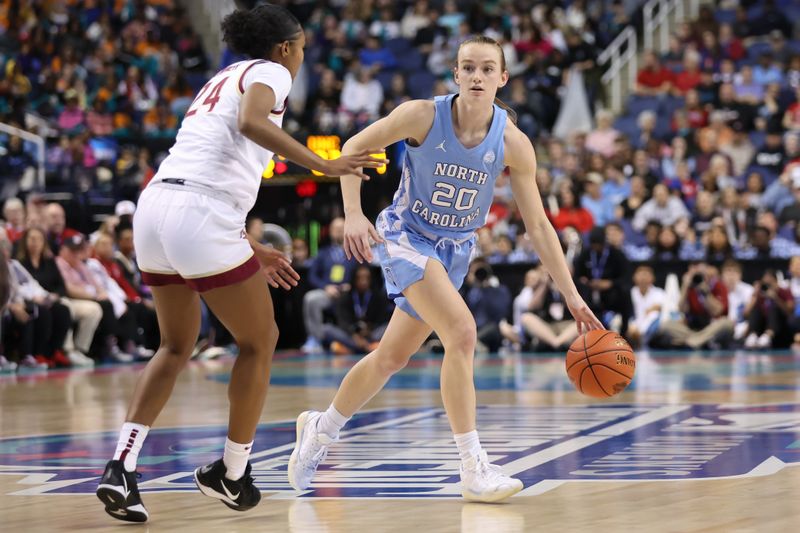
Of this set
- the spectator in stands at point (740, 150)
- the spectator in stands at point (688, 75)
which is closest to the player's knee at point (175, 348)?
the spectator in stands at point (740, 150)

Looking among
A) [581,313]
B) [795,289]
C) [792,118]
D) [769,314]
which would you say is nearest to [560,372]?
[769,314]

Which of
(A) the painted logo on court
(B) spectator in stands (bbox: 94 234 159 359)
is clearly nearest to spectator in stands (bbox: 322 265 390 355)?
(B) spectator in stands (bbox: 94 234 159 359)

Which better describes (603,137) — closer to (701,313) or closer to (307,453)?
(701,313)

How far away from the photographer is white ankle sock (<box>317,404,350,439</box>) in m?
5.48

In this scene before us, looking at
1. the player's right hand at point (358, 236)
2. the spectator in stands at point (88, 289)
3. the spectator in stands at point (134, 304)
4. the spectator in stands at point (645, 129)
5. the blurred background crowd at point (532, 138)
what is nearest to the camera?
the player's right hand at point (358, 236)

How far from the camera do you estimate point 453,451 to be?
20.4ft

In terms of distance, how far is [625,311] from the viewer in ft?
48.6

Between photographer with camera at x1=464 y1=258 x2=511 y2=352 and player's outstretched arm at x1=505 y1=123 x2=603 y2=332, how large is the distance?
9.44 meters

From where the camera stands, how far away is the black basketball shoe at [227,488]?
4.66 m

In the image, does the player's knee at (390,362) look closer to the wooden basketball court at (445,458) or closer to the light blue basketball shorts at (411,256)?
the light blue basketball shorts at (411,256)

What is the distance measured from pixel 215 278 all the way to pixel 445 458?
1878mm

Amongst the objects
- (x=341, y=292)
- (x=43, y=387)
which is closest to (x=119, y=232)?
(x=341, y=292)

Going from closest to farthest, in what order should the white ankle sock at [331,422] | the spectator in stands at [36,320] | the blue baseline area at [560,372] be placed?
the white ankle sock at [331,422] → the blue baseline area at [560,372] → the spectator in stands at [36,320]

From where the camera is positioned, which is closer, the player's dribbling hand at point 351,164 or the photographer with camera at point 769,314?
the player's dribbling hand at point 351,164
